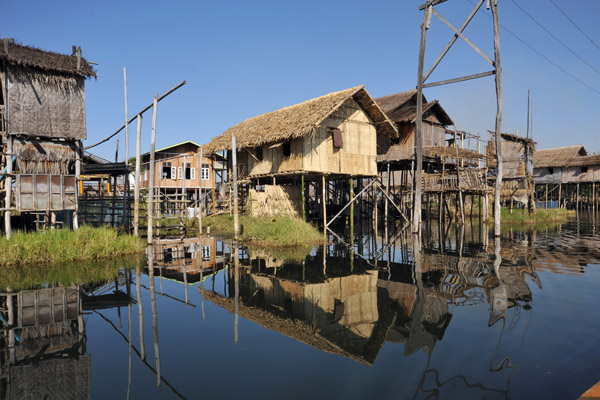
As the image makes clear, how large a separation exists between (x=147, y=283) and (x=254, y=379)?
530 cm

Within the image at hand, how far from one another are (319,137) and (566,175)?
108ft

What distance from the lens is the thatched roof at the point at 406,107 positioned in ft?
78.9

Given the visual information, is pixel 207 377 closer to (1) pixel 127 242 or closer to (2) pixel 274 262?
(2) pixel 274 262

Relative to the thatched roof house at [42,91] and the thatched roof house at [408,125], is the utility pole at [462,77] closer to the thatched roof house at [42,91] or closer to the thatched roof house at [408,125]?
the thatched roof house at [408,125]

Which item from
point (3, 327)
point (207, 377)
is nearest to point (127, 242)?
point (3, 327)

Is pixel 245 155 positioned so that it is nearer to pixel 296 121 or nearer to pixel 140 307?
pixel 296 121

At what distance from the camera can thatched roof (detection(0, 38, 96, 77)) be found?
1205 centimetres

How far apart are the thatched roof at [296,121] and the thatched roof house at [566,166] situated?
86.9ft

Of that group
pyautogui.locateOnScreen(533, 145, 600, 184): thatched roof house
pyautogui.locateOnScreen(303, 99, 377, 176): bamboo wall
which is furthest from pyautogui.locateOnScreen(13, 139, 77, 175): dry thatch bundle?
pyautogui.locateOnScreen(533, 145, 600, 184): thatched roof house

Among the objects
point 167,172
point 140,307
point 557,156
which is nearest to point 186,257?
point 140,307

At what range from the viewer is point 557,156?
39188mm

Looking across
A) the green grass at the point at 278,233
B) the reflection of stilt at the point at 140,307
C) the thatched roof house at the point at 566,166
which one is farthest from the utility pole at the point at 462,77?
the thatched roof house at the point at 566,166

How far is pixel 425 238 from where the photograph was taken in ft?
54.5

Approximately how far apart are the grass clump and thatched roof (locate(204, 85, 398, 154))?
765 cm
